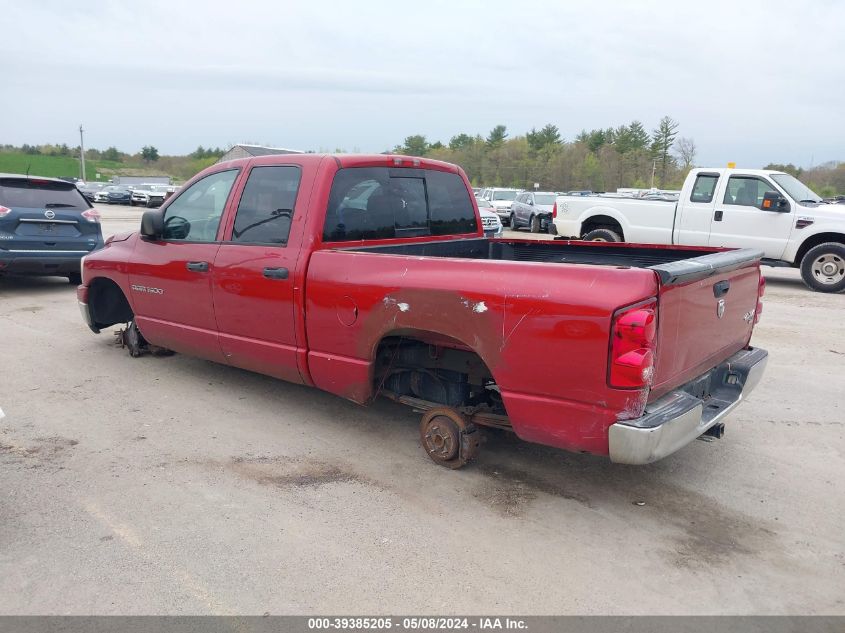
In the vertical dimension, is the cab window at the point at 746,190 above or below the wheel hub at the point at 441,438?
above

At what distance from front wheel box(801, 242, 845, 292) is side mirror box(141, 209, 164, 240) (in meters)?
10.3

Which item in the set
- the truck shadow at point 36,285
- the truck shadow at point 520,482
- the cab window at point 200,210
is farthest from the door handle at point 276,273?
the truck shadow at point 36,285

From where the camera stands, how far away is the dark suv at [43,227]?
9.55 m

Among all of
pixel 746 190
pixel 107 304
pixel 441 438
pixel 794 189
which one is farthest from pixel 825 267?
pixel 107 304

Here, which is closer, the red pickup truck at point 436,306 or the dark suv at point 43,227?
the red pickup truck at point 436,306

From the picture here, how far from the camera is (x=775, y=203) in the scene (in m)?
11.4

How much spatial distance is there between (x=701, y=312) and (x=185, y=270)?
150 inches

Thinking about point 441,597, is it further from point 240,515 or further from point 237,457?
point 237,457

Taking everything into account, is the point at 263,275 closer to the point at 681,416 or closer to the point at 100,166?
the point at 681,416

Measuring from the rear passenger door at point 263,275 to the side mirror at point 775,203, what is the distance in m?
9.46

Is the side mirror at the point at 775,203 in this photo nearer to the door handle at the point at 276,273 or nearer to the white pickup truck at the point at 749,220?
the white pickup truck at the point at 749,220

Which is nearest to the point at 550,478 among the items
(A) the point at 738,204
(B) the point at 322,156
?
(B) the point at 322,156

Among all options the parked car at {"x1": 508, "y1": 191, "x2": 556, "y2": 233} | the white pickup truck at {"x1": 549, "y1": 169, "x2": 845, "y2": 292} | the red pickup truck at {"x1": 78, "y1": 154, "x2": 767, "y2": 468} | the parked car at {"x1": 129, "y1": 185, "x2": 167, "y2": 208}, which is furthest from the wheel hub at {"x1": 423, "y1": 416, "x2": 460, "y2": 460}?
the parked car at {"x1": 129, "y1": 185, "x2": 167, "y2": 208}

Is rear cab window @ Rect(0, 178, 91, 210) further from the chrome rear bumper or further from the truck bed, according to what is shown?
the chrome rear bumper
